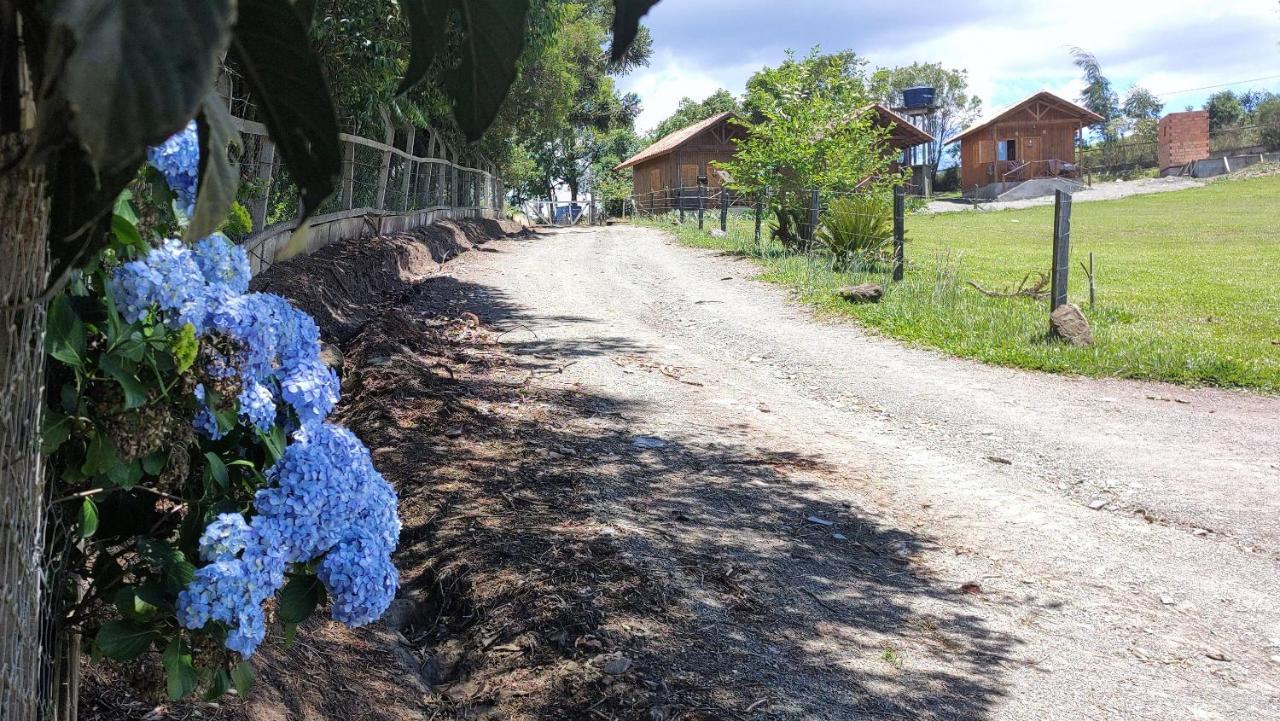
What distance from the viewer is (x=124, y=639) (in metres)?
1.76

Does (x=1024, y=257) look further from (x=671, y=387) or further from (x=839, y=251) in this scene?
(x=671, y=387)

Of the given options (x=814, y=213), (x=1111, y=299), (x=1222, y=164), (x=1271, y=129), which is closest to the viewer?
(x=1111, y=299)

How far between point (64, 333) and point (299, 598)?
0.72 meters

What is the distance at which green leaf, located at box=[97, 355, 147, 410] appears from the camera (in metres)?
1.55

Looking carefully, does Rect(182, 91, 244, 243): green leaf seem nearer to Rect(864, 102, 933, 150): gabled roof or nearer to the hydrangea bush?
the hydrangea bush

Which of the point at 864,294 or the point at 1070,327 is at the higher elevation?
the point at 864,294

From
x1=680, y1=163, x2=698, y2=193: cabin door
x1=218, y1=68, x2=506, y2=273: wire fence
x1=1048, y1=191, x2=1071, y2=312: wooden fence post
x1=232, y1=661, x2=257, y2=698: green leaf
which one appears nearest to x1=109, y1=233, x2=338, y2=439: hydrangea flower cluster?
x1=218, y1=68, x2=506, y2=273: wire fence

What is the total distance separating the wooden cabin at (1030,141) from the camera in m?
43.2

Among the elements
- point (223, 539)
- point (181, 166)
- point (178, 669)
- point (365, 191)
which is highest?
point (365, 191)

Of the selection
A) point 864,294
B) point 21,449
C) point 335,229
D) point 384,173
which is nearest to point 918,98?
point 384,173

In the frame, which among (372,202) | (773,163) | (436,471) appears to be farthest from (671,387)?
(773,163)

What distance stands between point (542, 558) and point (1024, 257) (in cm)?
1744

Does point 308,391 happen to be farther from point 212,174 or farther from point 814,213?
point 814,213

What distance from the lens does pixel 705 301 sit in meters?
12.0
